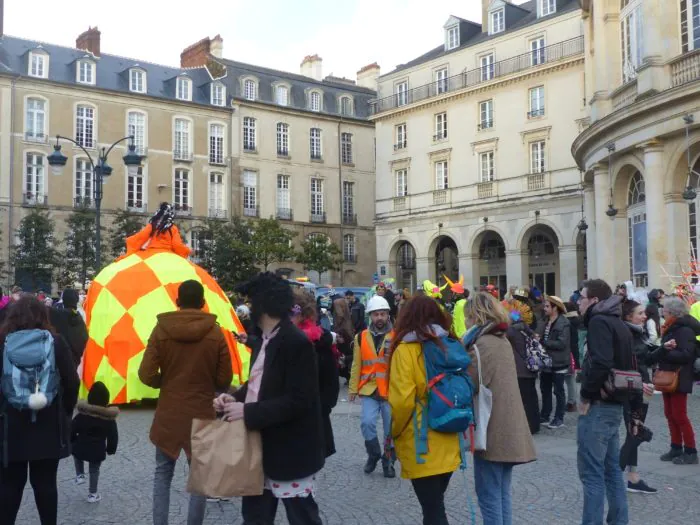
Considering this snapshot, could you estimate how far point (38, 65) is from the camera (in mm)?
43281

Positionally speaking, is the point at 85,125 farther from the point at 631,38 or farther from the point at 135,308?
the point at 135,308

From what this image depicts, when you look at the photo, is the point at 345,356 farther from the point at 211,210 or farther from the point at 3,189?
the point at 211,210

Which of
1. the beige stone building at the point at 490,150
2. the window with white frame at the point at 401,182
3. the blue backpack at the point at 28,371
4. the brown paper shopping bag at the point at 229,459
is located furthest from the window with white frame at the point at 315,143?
the brown paper shopping bag at the point at 229,459

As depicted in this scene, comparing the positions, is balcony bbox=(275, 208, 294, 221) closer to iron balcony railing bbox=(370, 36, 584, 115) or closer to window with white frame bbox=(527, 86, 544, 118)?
iron balcony railing bbox=(370, 36, 584, 115)

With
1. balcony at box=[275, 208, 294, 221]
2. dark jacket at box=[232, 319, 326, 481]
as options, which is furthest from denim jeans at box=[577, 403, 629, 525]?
balcony at box=[275, 208, 294, 221]

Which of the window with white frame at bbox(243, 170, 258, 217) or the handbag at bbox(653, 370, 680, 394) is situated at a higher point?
A: the window with white frame at bbox(243, 170, 258, 217)

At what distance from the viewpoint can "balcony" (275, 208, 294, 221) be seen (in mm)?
51091

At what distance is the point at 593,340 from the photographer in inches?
237

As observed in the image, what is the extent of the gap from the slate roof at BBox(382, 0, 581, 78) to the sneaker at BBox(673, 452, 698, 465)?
32.2 m

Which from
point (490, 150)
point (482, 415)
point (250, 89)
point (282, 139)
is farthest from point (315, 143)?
point (482, 415)

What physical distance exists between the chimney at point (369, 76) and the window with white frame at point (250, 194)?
12.3 m

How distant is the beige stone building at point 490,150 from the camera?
122 ft

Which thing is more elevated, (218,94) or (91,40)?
(91,40)

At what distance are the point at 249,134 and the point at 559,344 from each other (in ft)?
133
